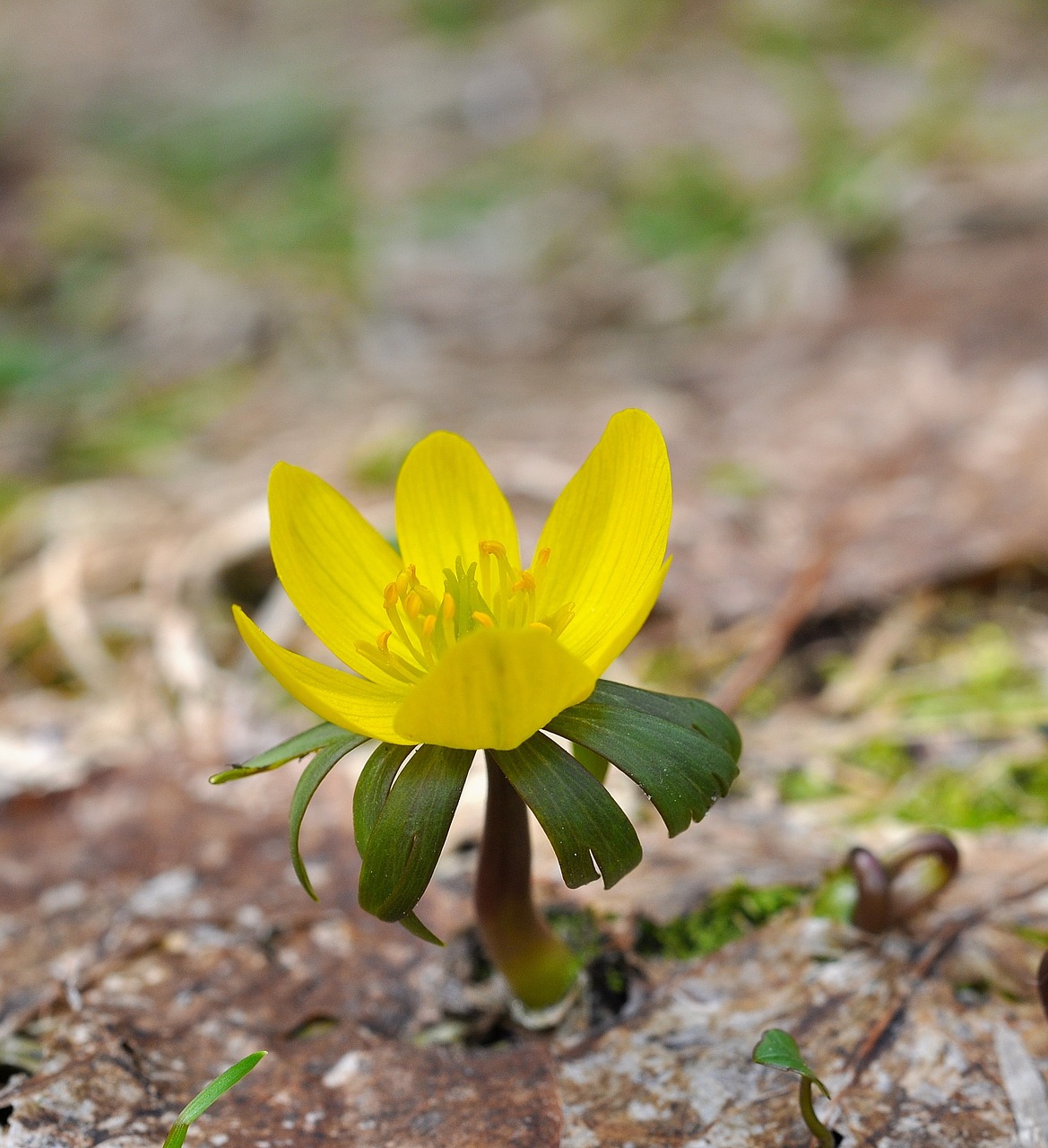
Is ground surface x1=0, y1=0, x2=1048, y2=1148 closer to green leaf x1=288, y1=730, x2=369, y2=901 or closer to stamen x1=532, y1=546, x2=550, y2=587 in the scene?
green leaf x1=288, y1=730, x2=369, y2=901

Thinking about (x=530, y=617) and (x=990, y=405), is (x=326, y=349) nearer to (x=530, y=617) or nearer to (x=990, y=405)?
(x=990, y=405)

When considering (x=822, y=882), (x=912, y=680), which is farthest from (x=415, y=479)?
(x=912, y=680)

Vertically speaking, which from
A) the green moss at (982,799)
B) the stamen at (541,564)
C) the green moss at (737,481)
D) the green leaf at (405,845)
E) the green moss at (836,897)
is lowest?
the green moss at (836,897)

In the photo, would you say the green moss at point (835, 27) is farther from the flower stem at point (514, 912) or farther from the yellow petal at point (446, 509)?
the flower stem at point (514, 912)

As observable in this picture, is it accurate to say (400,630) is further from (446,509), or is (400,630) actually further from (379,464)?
(379,464)

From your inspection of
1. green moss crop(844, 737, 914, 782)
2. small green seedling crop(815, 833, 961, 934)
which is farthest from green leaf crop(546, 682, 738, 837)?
green moss crop(844, 737, 914, 782)

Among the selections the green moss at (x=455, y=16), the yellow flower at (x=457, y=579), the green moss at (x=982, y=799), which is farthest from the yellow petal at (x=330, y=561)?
the green moss at (x=455, y=16)
